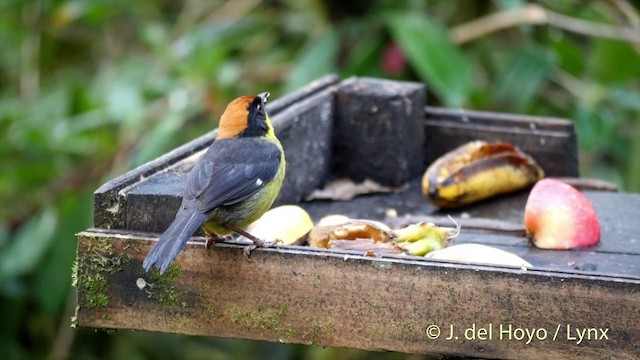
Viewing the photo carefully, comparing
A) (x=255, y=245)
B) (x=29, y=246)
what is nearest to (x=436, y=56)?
(x=29, y=246)

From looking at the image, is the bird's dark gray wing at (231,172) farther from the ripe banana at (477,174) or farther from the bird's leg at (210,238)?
the ripe banana at (477,174)

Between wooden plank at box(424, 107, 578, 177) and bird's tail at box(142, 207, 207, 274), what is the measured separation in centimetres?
163

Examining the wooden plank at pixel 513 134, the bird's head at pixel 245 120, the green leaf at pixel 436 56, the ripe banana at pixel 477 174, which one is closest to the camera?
the bird's head at pixel 245 120

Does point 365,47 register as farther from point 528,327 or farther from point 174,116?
point 528,327

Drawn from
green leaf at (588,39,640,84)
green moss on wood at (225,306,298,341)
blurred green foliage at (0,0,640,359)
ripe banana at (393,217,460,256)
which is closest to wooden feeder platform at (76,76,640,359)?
green moss on wood at (225,306,298,341)

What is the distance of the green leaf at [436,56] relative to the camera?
4.61 metres

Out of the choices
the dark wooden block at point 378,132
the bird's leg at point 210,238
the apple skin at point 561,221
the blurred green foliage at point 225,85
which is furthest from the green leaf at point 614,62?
the bird's leg at point 210,238

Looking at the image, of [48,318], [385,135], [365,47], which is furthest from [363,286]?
[48,318]

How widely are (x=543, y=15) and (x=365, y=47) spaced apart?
0.87 m

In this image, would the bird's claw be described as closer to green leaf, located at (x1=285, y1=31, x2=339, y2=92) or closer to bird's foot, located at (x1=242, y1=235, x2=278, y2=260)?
bird's foot, located at (x1=242, y1=235, x2=278, y2=260)

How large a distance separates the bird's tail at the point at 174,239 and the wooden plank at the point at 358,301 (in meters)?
0.08

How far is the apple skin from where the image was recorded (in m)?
2.84

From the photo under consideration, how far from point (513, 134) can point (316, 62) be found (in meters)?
1.42

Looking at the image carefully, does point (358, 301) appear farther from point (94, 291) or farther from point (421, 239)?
point (94, 291)
